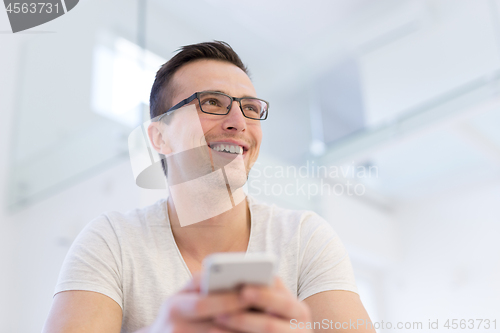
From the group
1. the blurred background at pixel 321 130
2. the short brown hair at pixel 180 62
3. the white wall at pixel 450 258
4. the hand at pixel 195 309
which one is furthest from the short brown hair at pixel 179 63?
the white wall at pixel 450 258

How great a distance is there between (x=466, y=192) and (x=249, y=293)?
3622mm

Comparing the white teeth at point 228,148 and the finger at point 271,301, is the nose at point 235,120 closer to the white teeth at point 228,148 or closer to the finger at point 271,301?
the white teeth at point 228,148

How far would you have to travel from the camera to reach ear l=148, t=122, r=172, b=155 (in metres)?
1.21

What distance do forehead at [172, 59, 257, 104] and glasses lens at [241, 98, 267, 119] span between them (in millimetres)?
23

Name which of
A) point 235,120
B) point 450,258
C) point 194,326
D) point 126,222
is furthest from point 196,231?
point 450,258

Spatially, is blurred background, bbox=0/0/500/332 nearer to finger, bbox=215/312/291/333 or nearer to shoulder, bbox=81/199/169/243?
shoulder, bbox=81/199/169/243

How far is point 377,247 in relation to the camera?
3.59m

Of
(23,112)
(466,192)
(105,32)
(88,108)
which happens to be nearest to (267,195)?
(88,108)

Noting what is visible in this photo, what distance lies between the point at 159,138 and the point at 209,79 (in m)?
0.21

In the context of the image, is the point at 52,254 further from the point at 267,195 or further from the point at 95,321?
the point at 95,321

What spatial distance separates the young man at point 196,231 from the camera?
865mm

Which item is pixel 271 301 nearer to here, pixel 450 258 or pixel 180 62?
pixel 180 62

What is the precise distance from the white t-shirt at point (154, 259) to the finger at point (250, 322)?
459 millimetres

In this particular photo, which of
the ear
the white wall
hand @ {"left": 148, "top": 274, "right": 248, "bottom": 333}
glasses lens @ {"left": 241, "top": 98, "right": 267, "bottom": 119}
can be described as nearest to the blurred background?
the white wall
